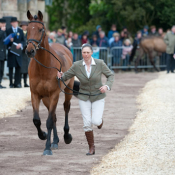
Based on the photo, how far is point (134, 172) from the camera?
244 inches

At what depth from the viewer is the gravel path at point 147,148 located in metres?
6.38

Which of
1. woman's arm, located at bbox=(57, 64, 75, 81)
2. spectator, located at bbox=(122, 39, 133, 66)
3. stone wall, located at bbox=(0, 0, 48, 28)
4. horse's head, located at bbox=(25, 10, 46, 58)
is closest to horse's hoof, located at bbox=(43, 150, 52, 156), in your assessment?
woman's arm, located at bbox=(57, 64, 75, 81)

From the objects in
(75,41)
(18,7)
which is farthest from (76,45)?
(18,7)

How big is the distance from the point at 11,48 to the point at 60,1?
2393 centimetres

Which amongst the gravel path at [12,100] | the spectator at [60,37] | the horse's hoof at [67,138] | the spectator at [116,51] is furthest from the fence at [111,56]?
the horse's hoof at [67,138]

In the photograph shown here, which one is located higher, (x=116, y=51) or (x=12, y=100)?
(x=116, y=51)

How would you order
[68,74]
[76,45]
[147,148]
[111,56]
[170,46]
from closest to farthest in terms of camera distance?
[147,148]
[68,74]
[170,46]
[76,45]
[111,56]

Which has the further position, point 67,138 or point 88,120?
point 67,138

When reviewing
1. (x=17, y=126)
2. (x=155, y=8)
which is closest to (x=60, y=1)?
(x=155, y=8)

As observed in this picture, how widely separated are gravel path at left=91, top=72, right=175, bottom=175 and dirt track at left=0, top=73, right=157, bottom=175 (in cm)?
23

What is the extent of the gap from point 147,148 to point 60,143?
1.83 metres

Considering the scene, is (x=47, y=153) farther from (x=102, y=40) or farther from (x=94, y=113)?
(x=102, y=40)

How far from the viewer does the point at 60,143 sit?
28.4 ft

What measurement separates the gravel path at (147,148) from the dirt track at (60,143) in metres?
0.23
